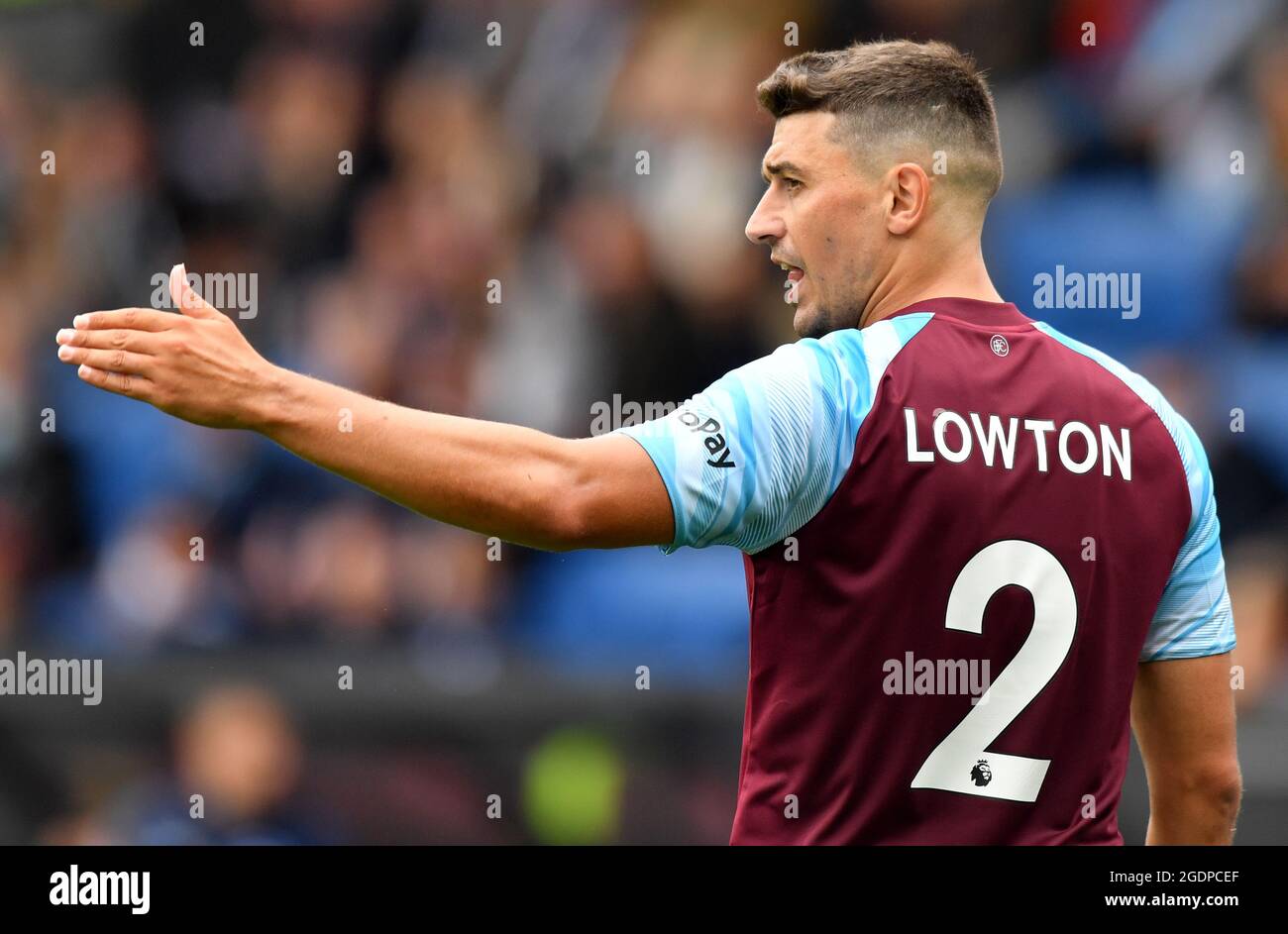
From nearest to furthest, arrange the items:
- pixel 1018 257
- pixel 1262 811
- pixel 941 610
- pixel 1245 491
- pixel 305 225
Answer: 1. pixel 941 610
2. pixel 1262 811
3. pixel 1245 491
4. pixel 1018 257
5. pixel 305 225

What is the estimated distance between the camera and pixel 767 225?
2930 mm

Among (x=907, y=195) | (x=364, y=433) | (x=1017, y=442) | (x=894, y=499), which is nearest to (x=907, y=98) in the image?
(x=907, y=195)

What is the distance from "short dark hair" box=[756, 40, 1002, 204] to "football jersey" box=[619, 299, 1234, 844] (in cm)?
37

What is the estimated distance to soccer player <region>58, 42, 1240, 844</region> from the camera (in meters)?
2.36

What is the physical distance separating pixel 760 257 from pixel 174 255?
2720mm

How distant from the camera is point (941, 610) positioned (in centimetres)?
256

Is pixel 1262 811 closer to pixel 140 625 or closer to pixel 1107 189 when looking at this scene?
pixel 1107 189

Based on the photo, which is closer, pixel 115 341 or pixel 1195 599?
pixel 115 341

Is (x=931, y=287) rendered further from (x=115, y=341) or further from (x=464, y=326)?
(x=464, y=326)

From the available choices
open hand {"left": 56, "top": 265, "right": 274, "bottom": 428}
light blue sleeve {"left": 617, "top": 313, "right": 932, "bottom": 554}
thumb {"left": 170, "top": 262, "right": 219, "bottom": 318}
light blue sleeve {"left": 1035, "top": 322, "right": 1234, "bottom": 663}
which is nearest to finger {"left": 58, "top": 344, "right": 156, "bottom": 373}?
open hand {"left": 56, "top": 265, "right": 274, "bottom": 428}

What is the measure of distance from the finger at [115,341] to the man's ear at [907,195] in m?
1.28

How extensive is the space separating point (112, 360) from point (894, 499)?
118 centimetres

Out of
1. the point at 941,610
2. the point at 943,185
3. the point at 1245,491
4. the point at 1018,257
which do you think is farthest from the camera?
the point at 1018,257

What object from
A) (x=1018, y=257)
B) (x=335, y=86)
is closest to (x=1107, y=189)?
(x=1018, y=257)
